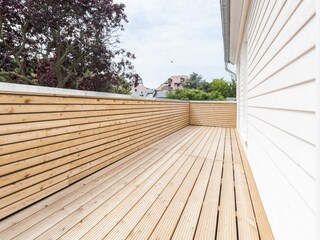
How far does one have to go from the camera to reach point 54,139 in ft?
6.39

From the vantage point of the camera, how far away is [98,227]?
1456 millimetres

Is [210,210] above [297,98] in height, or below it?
below

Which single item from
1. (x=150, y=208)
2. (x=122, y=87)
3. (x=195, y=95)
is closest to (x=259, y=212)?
(x=150, y=208)

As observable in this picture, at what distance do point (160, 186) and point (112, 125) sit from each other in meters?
1.20

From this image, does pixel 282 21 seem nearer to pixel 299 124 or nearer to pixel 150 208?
pixel 299 124

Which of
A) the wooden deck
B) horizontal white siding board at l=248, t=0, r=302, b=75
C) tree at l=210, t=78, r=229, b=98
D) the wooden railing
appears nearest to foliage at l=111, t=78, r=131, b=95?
the wooden railing

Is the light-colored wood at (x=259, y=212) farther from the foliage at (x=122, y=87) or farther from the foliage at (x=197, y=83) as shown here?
the foliage at (x=197, y=83)

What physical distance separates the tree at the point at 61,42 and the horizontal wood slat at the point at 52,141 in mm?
3088

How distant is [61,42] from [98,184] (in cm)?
451

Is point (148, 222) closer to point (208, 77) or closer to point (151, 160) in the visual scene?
point (151, 160)

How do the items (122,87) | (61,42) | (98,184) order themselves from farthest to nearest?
(122,87)
(61,42)
(98,184)

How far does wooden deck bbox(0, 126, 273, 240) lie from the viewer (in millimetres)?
1408

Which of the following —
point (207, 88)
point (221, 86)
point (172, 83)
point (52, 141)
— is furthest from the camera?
point (172, 83)

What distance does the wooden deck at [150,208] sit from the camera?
1408 mm
